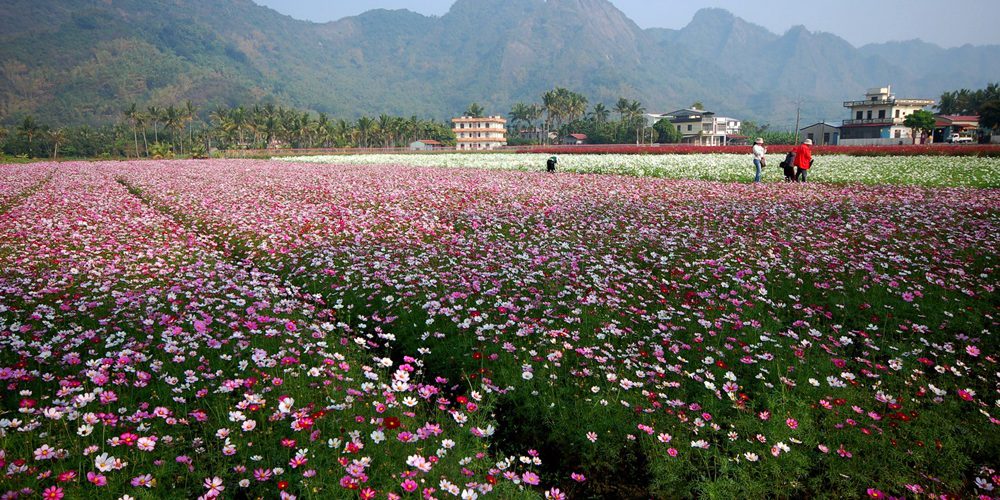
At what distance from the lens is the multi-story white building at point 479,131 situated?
5625 inches

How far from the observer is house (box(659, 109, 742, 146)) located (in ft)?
381

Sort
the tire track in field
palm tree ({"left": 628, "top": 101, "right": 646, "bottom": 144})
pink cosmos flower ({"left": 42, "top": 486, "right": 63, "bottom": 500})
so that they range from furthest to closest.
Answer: palm tree ({"left": 628, "top": 101, "right": 646, "bottom": 144})
the tire track in field
pink cosmos flower ({"left": 42, "top": 486, "right": 63, "bottom": 500})

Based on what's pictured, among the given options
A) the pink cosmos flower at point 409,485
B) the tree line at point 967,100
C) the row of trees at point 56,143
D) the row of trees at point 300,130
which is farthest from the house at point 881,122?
the row of trees at point 56,143

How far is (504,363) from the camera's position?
5395mm

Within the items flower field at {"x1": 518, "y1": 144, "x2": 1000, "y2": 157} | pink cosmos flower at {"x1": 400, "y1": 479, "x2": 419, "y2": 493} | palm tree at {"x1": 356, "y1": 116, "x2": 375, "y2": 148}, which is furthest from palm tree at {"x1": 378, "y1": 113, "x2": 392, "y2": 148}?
pink cosmos flower at {"x1": 400, "y1": 479, "x2": 419, "y2": 493}

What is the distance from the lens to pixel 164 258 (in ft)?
30.7

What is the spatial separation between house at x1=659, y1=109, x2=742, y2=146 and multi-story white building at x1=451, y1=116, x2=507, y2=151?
44741 mm

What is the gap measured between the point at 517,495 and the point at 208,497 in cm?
191

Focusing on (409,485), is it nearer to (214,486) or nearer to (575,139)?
(214,486)

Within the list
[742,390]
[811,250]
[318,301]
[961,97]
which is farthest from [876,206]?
[961,97]

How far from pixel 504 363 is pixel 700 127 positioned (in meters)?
123

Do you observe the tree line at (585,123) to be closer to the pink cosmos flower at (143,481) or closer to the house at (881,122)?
the house at (881,122)

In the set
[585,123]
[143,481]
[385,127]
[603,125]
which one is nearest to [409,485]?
[143,481]

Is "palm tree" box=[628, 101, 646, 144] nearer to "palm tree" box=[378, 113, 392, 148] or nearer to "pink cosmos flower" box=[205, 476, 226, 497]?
"palm tree" box=[378, 113, 392, 148]
